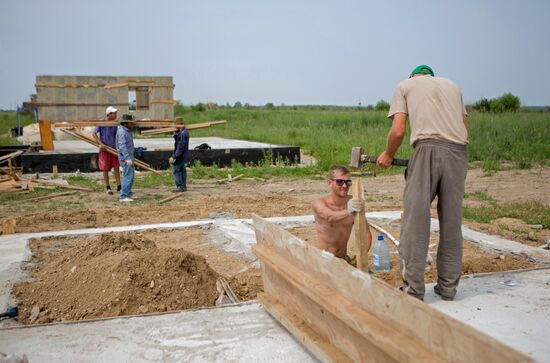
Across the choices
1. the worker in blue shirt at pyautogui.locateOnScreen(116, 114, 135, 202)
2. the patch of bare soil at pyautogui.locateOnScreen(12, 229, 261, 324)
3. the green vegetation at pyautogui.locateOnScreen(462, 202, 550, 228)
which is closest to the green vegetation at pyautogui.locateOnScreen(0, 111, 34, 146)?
the worker in blue shirt at pyautogui.locateOnScreen(116, 114, 135, 202)

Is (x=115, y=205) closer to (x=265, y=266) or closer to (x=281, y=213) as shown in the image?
(x=281, y=213)

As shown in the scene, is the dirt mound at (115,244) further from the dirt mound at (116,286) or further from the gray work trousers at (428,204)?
the gray work trousers at (428,204)

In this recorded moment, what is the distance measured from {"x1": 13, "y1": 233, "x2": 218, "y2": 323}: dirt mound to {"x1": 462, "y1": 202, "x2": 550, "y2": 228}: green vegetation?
4.95 m

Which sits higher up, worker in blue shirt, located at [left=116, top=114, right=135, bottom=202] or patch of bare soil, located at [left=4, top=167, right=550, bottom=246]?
worker in blue shirt, located at [left=116, top=114, right=135, bottom=202]

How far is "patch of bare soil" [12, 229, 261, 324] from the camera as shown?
4957mm


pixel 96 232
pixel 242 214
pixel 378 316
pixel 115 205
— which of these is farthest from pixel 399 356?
pixel 115 205

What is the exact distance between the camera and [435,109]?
439 cm

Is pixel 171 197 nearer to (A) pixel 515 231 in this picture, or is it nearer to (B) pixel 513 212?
(B) pixel 513 212

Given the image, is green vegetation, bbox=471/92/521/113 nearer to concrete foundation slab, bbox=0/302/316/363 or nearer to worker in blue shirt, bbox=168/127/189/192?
worker in blue shirt, bbox=168/127/189/192

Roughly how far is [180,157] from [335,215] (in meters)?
7.73

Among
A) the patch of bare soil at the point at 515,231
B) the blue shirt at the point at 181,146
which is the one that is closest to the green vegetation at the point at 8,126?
the blue shirt at the point at 181,146

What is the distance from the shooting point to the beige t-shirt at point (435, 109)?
14.4ft

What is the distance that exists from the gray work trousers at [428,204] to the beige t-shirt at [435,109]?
0.07 metres

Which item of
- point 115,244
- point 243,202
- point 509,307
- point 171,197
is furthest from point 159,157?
point 509,307
